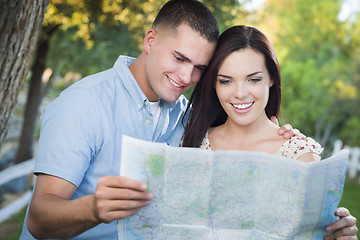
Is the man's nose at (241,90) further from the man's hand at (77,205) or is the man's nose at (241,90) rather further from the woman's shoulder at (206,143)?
the man's hand at (77,205)

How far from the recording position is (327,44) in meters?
25.7

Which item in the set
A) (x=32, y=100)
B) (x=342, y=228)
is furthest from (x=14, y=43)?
(x=32, y=100)

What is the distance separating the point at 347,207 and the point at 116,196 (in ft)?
28.0

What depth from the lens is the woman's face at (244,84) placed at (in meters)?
2.42

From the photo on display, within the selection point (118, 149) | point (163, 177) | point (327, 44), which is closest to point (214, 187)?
point (163, 177)

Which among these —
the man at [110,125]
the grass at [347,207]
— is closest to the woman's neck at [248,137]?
the man at [110,125]

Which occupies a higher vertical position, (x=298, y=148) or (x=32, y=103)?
(x=32, y=103)

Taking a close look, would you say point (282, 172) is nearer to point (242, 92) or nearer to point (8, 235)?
point (242, 92)

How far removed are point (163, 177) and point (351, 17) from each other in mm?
26637

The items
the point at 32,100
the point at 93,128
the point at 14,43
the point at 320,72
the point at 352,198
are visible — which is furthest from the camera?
the point at 320,72

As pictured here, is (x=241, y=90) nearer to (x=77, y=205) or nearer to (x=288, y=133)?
(x=288, y=133)

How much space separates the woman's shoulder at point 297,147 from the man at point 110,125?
25.5 inches

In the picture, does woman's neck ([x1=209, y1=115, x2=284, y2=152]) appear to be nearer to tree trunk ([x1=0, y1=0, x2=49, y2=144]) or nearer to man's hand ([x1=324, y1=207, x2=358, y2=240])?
man's hand ([x1=324, y1=207, x2=358, y2=240])

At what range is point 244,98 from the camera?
2.42m
